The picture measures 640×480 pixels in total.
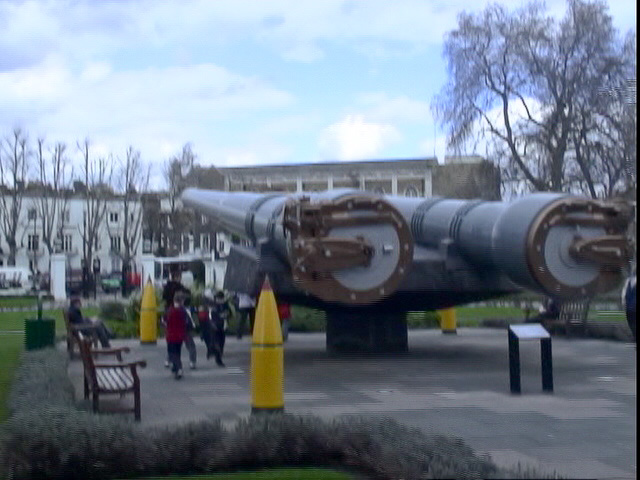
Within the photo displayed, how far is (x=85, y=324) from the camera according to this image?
1994cm

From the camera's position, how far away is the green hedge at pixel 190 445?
8.96 meters

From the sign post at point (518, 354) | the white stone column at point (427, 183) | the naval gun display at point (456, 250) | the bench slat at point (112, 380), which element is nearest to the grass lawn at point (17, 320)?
the naval gun display at point (456, 250)

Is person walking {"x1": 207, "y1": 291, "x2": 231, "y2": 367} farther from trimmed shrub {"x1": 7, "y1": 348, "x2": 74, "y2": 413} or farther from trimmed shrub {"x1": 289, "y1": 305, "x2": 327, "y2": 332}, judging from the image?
trimmed shrub {"x1": 289, "y1": 305, "x2": 327, "y2": 332}

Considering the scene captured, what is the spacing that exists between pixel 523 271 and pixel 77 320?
8995mm

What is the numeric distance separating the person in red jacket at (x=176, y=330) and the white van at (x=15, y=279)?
5181 cm

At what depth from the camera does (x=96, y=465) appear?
9.11 metres

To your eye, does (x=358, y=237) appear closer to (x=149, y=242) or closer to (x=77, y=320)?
(x=77, y=320)

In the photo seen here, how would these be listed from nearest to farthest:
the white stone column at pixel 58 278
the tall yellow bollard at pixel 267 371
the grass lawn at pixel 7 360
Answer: the tall yellow bollard at pixel 267 371, the grass lawn at pixel 7 360, the white stone column at pixel 58 278

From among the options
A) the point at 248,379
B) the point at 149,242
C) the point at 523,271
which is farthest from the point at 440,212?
the point at 149,242

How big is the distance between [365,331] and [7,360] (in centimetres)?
651

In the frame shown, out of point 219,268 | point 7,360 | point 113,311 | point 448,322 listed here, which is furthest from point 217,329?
point 219,268

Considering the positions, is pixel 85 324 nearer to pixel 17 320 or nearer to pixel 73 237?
pixel 17 320

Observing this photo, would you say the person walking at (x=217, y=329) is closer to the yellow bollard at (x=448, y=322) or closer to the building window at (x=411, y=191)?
the yellow bollard at (x=448, y=322)

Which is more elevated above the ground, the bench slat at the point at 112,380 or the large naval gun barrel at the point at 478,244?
the large naval gun barrel at the point at 478,244
